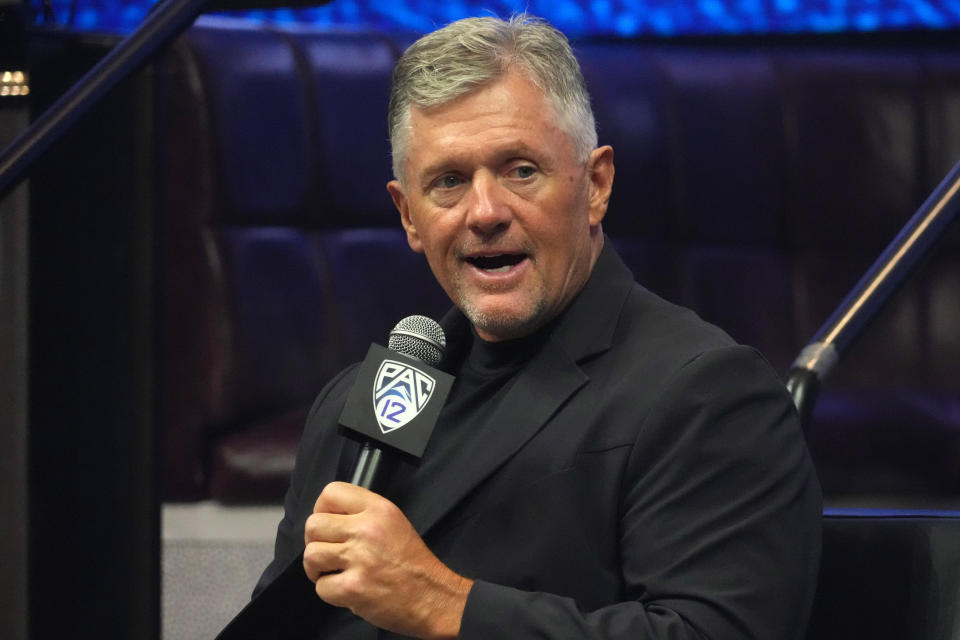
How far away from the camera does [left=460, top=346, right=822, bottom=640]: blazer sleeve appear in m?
0.93

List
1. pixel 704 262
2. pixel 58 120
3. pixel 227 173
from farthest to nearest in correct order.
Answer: pixel 704 262, pixel 227 173, pixel 58 120

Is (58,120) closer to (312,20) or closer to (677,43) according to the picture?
(312,20)

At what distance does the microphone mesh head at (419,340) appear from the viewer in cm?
105

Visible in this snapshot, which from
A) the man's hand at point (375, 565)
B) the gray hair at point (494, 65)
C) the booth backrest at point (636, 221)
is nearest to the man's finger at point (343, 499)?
the man's hand at point (375, 565)

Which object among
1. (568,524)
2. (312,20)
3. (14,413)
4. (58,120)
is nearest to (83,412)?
(14,413)

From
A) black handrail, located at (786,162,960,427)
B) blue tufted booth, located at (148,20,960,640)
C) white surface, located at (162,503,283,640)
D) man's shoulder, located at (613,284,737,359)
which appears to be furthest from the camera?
blue tufted booth, located at (148,20,960,640)

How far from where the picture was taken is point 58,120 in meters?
1.34

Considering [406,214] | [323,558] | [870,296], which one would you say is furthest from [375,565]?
[870,296]

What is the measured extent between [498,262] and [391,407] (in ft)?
0.75

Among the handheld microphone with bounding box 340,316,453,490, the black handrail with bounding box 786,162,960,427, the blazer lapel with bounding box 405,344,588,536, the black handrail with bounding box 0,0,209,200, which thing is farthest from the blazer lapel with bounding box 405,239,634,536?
the black handrail with bounding box 0,0,209,200

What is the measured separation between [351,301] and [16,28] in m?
1.03

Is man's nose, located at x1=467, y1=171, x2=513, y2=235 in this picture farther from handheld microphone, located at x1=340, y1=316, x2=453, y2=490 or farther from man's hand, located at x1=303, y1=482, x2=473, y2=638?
man's hand, located at x1=303, y1=482, x2=473, y2=638

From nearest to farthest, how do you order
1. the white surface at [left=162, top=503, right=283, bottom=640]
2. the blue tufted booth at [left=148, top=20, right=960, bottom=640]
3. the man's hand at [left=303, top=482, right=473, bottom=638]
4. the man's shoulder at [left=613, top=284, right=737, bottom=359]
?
1. the man's hand at [left=303, top=482, right=473, bottom=638]
2. the man's shoulder at [left=613, top=284, right=737, bottom=359]
3. the white surface at [left=162, top=503, right=283, bottom=640]
4. the blue tufted booth at [left=148, top=20, right=960, bottom=640]

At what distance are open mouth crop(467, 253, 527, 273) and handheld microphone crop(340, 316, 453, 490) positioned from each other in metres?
0.16
